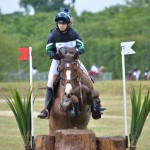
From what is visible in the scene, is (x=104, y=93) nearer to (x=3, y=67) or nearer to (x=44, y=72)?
(x=3, y=67)

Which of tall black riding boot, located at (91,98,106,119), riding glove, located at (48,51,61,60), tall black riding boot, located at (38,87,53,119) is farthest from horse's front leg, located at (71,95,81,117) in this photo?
riding glove, located at (48,51,61,60)

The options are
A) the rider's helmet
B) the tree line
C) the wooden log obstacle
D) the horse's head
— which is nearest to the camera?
the wooden log obstacle

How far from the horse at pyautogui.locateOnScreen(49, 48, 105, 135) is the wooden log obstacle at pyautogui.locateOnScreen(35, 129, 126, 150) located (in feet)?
2.47

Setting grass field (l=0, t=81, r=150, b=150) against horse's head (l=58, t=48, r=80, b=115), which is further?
grass field (l=0, t=81, r=150, b=150)

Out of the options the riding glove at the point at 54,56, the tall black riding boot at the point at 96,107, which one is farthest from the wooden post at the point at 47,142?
the riding glove at the point at 54,56

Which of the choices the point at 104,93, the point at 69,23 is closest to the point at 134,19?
the point at 104,93

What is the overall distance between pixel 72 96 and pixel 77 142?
104cm

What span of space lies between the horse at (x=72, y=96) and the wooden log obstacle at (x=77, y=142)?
29.6 inches

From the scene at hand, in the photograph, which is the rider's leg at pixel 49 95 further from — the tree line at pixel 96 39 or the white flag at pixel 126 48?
the tree line at pixel 96 39

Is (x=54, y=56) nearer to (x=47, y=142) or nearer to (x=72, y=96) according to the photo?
(x=72, y=96)

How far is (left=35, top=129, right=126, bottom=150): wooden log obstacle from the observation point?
12016mm

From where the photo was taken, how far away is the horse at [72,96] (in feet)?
42.5

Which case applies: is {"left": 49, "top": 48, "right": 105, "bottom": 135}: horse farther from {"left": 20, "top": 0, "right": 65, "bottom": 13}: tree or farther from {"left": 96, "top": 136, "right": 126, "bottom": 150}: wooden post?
{"left": 20, "top": 0, "right": 65, "bottom": 13}: tree

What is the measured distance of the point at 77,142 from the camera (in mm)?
12016
